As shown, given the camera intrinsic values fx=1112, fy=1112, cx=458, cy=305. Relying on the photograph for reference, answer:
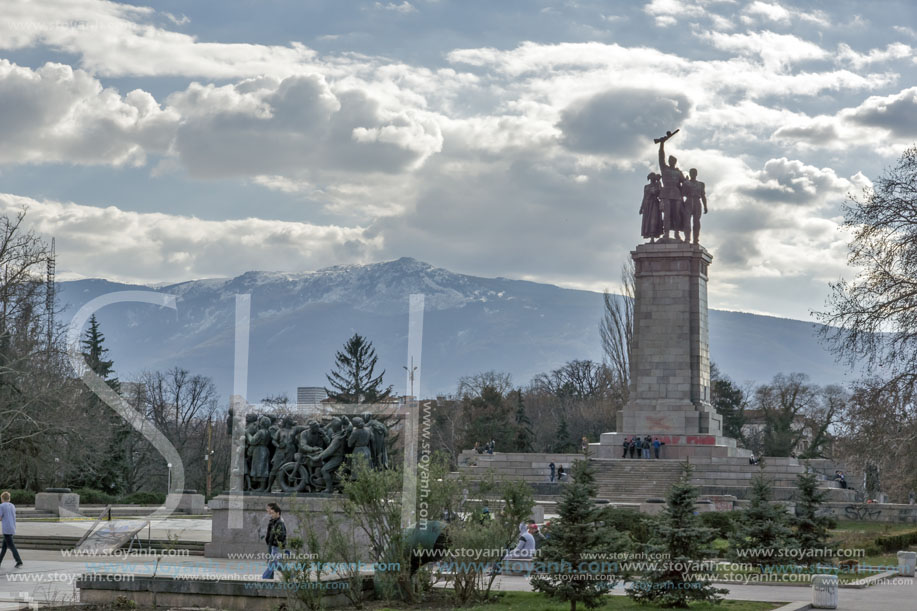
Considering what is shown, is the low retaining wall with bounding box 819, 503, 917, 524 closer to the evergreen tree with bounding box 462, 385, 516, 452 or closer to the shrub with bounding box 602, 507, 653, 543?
the shrub with bounding box 602, 507, 653, 543

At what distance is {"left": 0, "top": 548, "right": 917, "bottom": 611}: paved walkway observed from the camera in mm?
16438

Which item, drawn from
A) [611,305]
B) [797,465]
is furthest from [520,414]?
[797,465]

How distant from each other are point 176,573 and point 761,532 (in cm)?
991

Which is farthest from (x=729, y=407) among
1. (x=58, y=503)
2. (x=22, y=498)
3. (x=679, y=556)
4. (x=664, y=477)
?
(x=679, y=556)

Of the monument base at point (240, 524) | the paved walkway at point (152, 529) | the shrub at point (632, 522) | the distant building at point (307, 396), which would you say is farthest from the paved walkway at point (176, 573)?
the distant building at point (307, 396)

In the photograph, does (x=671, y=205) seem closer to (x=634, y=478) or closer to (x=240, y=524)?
(x=634, y=478)

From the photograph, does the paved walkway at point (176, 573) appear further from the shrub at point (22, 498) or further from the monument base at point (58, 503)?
the shrub at point (22, 498)

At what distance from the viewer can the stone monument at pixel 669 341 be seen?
46.7 metres

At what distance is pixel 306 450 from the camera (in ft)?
78.4

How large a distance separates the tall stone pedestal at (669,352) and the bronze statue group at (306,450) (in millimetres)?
23850

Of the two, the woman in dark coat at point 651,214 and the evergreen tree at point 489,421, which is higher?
the woman in dark coat at point 651,214

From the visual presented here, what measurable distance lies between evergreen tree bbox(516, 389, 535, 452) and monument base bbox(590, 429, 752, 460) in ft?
76.6

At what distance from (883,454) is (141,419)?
36.4m

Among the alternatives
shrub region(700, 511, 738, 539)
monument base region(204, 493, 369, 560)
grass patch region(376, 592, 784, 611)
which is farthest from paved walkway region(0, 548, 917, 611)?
shrub region(700, 511, 738, 539)
